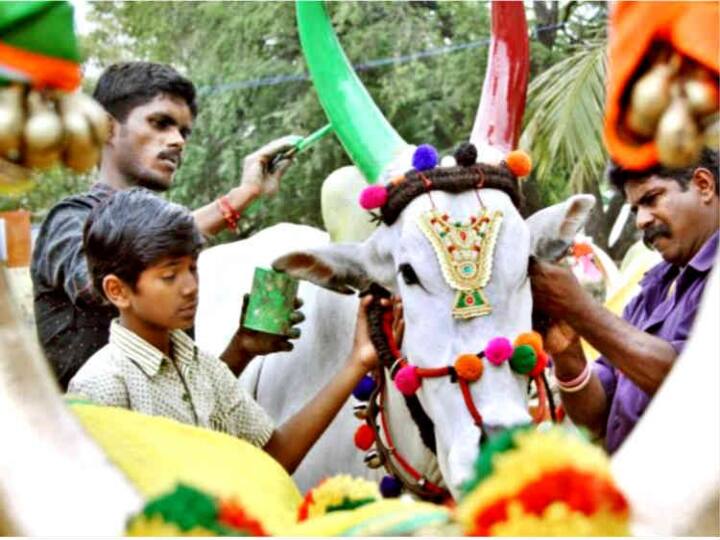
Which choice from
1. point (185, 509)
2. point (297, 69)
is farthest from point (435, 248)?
point (297, 69)

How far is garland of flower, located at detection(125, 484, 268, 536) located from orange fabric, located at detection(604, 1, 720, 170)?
0.56m

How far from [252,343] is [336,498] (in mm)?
1684

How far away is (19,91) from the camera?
1384mm

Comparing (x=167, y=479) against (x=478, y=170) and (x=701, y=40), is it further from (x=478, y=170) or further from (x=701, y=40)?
(x=478, y=170)

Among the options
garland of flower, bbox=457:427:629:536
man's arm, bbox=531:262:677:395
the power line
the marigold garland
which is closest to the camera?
garland of flower, bbox=457:427:629:536

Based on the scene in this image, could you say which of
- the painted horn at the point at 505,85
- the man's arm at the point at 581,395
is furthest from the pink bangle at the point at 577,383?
the painted horn at the point at 505,85

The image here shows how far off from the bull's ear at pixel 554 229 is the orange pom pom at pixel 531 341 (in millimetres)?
290

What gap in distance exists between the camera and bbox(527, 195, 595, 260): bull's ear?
288 centimetres

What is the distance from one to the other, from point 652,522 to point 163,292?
1566mm

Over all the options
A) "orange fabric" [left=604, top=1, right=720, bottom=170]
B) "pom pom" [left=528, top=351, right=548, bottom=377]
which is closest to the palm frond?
"pom pom" [left=528, top=351, right=548, bottom=377]

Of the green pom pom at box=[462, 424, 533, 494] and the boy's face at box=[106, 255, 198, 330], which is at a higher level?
the green pom pom at box=[462, 424, 533, 494]

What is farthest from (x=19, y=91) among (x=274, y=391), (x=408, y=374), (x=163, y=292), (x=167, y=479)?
(x=274, y=391)

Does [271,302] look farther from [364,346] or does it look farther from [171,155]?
[171,155]

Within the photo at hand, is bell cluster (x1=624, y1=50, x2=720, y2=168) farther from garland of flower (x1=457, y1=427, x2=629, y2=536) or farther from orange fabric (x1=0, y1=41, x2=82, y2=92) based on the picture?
orange fabric (x1=0, y1=41, x2=82, y2=92)
